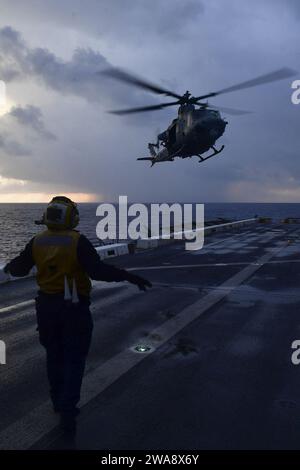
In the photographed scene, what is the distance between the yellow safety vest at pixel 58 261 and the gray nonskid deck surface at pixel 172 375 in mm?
1492

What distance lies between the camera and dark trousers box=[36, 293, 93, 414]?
4.07 m

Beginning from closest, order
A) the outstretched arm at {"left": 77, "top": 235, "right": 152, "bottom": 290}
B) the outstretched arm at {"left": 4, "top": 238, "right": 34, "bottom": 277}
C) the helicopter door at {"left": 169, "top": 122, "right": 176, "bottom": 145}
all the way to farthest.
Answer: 1. the outstretched arm at {"left": 77, "top": 235, "right": 152, "bottom": 290}
2. the outstretched arm at {"left": 4, "top": 238, "right": 34, "bottom": 277}
3. the helicopter door at {"left": 169, "top": 122, "right": 176, "bottom": 145}

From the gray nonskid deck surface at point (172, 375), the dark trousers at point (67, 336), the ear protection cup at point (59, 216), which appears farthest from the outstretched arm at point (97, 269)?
the gray nonskid deck surface at point (172, 375)

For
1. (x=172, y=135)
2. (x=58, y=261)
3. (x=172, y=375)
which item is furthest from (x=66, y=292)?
(x=172, y=135)

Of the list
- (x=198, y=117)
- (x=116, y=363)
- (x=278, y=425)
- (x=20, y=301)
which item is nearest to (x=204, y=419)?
(x=278, y=425)

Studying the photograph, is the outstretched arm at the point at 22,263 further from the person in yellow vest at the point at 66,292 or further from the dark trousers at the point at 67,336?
the dark trousers at the point at 67,336

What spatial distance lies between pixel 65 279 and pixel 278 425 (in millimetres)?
2809

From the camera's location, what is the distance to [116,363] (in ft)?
19.6

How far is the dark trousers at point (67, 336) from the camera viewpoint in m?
4.07

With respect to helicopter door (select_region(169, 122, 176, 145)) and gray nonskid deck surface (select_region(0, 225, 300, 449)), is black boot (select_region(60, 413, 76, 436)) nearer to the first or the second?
gray nonskid deck surface (select_region(0, 225, 300, 449))

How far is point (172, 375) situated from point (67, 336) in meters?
2.12

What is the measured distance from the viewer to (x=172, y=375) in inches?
219

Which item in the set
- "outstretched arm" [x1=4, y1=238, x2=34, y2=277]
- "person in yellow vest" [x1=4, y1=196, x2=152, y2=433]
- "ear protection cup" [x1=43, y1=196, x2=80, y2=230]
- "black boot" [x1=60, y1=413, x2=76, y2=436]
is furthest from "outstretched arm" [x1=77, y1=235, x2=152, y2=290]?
"black boot" [x1=60, y1=413, x2=76, y2=436]

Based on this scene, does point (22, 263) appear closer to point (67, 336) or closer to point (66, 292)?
point (66, 292)
